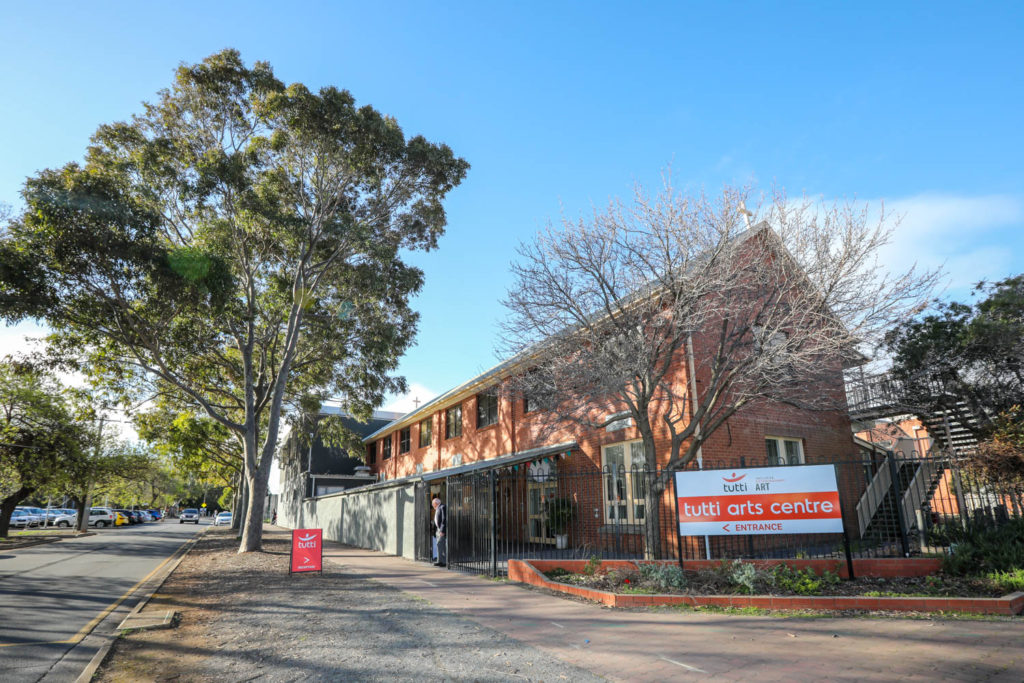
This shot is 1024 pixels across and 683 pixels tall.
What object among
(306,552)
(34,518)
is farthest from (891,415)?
(34,518)

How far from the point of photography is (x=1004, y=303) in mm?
15062

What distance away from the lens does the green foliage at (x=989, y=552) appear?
8.49 metres

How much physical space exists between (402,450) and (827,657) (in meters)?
28.6

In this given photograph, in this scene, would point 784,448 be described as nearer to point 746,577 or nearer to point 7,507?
point 746,577

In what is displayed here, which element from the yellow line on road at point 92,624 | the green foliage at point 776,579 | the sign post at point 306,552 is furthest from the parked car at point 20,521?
the green foliage at point 776,579

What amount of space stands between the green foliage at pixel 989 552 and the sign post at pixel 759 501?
1709 mm

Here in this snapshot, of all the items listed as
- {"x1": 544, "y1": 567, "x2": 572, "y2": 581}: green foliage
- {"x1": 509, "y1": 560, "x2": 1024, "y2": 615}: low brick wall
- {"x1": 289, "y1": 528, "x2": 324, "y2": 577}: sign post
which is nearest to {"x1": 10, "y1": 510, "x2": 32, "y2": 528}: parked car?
{"x1": 289, "y1": 528, "x2": 324, "y2": 577}: sign post

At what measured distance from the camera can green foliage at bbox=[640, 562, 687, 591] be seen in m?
9.18

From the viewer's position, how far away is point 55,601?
10.5 m

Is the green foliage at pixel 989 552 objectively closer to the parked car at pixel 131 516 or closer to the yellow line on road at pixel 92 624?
the yellow line on road at pixel 92 624

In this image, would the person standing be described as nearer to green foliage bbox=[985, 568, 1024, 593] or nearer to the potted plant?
the potted plant

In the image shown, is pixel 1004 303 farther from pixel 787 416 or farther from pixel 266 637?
pixel 266 637

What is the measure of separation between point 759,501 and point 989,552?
3.20m

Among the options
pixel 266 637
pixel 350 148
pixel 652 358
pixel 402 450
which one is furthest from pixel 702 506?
pixel 402 450
